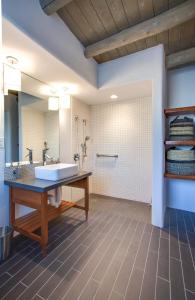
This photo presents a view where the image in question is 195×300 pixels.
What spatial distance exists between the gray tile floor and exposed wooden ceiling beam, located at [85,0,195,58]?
2.52m

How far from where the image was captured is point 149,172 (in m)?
3.04

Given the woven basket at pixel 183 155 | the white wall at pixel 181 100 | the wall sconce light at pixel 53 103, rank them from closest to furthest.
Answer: the woven basket at pixel 183 155 → the wall sconce light at pixel 53 103 → the white wall at pixel 181 100

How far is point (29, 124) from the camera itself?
2.28m

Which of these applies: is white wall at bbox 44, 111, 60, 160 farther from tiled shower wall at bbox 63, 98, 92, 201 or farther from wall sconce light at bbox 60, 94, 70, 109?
tiled shower wall at bbox 63, 98, 92, 201

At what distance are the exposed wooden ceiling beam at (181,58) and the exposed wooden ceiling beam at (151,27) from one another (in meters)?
0.79

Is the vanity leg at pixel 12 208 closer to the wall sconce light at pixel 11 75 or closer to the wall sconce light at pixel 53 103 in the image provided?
the wall sconce light at pixel 11 75

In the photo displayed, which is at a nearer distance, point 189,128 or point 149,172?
point 189,128

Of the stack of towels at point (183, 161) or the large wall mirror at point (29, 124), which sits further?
the stack of towels at point (183, 161)

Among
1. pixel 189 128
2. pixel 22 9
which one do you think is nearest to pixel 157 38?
pixel 189 128

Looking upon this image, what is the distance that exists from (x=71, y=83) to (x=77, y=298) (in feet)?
8.27

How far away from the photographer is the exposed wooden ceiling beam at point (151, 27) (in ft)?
5.29

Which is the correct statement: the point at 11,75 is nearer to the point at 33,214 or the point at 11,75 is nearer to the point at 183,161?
the point at 33,214

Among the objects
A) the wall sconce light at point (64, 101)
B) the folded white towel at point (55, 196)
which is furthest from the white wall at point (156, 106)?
the folded white towel at point (55, 196)

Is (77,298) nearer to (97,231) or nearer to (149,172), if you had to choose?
(97,231)
